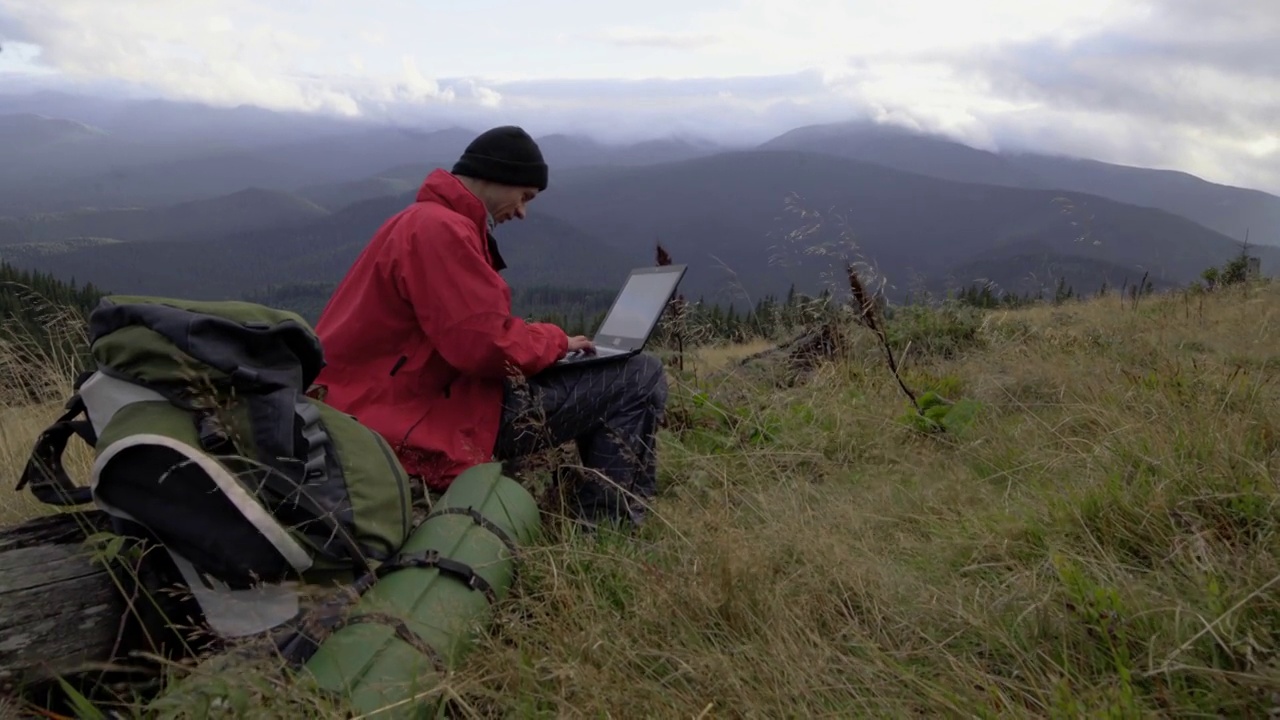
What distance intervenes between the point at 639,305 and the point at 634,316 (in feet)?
0.20

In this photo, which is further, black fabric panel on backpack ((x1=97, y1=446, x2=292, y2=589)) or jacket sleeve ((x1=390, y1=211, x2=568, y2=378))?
jacket sleeve ((x1=390, y1=211, x2=568, y2=378))

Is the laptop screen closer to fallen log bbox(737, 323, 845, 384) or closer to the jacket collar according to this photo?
the jacket collar

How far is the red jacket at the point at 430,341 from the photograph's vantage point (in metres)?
3.19

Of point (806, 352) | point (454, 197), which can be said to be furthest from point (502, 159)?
point (806, 352)

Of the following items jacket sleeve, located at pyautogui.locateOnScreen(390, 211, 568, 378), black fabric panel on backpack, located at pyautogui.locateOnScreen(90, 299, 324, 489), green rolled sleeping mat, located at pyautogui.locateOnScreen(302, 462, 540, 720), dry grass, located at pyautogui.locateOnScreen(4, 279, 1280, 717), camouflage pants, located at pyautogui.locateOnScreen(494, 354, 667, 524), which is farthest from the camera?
camouflage pants, located at pyautogui.locateOnScreen(494, 354, 667, 524)

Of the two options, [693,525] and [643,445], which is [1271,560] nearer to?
[693,525]

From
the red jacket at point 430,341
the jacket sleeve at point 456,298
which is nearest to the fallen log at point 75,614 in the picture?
the red jacket at point 430,341

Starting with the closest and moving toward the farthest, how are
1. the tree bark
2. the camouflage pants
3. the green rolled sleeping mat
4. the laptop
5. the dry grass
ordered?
the dry grass < the green rolled sleeping mat < the tree bark < the camouflage pants < the laptop

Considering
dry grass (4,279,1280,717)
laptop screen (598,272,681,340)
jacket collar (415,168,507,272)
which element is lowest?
dry grass (4,279,1280,717)

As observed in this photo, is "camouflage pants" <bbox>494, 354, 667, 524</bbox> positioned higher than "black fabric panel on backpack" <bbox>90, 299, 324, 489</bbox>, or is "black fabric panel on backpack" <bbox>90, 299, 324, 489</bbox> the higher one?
"black fabric panel on backpack" <bbox>90, 299, 324, 489</bbox>

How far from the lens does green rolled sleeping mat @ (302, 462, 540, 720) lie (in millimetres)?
2023

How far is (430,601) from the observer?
238 cm

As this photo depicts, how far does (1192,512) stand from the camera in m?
2.32

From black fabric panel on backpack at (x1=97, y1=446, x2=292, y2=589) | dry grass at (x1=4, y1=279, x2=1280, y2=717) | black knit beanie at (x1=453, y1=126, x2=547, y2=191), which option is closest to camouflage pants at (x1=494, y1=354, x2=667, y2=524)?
dry grass at (x1=4, y1=279, x2=1280, y2=717)
